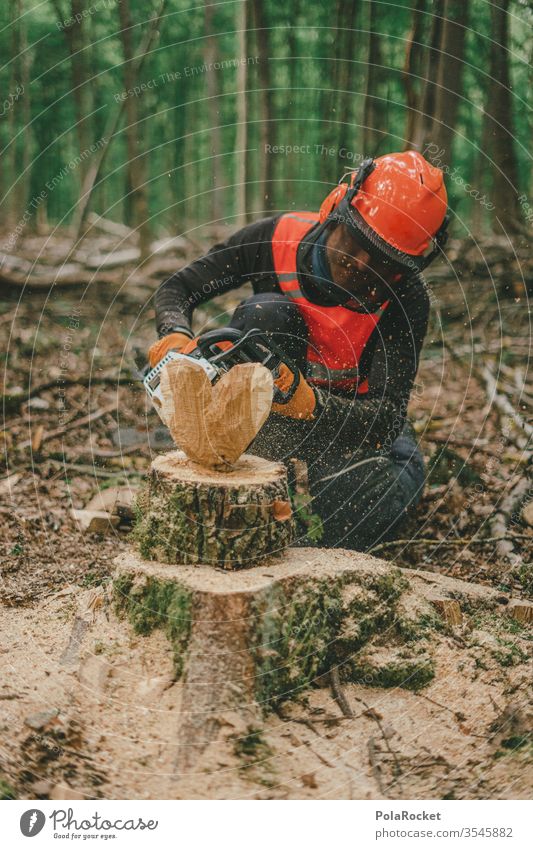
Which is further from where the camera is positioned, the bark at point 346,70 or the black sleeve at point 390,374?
the bark at point 346,70

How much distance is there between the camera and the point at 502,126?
5.05 metres

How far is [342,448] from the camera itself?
9.71ft

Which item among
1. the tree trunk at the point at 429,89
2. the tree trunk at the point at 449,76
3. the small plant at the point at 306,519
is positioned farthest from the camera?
the tree trunk at the point at 429,89

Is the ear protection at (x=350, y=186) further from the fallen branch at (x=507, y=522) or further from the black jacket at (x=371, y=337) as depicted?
the fallen branch at (x=507, y=522)

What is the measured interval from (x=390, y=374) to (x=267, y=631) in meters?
1.26

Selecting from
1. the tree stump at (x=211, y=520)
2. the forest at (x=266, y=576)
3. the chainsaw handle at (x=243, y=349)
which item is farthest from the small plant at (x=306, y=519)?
the chainsaw handle at (x=243, y=349)

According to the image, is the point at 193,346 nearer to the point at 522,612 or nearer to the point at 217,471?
the point at 217,471

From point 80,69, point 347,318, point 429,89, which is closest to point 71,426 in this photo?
point 347,318

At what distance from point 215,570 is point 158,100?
44.7ft

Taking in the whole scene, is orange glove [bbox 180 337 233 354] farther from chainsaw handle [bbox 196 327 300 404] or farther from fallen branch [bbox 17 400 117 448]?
fallen branch [bbox 17 400 117 448]

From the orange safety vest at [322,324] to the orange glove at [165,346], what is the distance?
1.84ft

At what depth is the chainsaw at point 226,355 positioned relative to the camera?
218cm

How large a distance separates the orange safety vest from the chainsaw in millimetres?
621

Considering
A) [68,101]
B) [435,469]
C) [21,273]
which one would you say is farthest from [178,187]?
[435,469]
